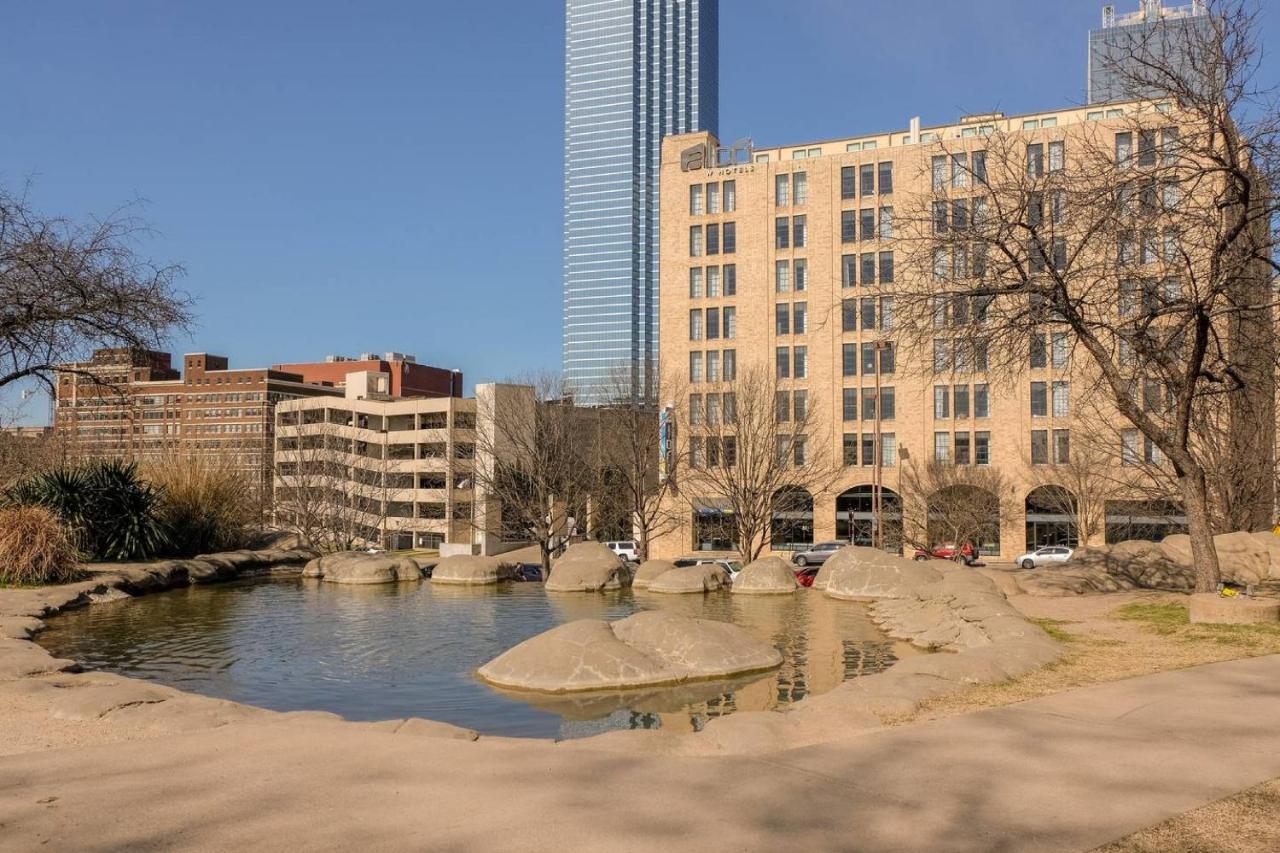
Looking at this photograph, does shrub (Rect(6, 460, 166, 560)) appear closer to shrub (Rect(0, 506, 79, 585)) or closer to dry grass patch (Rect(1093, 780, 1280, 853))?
shrub (Rect(0, 506, 79, 585))

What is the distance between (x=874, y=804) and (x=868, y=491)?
61.0 metres

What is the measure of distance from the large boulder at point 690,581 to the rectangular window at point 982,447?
4024 cm

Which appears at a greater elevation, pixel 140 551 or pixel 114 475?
pixel 114 475

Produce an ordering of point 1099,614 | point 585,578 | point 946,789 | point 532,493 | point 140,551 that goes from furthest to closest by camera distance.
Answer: point 532,493, point 140,551, point 585,578, point 1099,614, point 946,789

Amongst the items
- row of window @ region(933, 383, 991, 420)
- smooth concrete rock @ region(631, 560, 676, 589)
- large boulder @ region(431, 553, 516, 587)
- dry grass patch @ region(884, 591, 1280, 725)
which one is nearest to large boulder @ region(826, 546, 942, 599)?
smooth concrete rock @ region(631, 560, 676, 589)

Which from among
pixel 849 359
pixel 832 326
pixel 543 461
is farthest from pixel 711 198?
pixel 543 461

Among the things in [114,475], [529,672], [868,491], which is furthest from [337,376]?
[529,672]

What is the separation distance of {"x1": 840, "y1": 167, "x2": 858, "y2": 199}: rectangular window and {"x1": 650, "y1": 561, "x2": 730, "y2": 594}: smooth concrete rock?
45931mm

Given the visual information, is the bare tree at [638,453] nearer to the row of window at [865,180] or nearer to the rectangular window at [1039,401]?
the row of window at [865,180]

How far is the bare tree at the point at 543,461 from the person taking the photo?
4134 centimetres

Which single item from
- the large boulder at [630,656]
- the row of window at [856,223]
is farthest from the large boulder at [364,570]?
the row of window at [856,223]

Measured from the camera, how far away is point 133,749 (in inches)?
324

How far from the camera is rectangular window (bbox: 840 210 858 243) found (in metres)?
67.1

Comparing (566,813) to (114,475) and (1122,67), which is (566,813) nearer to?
(1122,67)
